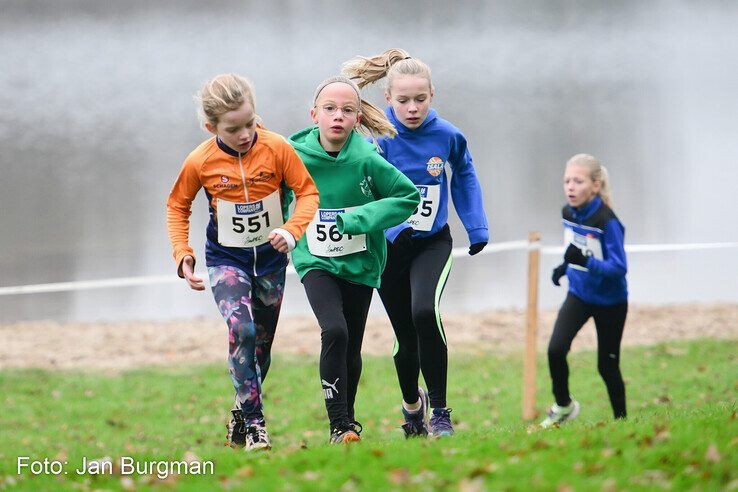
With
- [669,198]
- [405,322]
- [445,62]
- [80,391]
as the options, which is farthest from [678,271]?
[445,62]

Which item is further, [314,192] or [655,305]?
[655,305]

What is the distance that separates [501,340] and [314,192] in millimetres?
7381

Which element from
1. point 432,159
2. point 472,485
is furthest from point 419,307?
point 472,485

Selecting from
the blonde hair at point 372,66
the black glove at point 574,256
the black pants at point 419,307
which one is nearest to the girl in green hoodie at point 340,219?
the black pants at point 419,307

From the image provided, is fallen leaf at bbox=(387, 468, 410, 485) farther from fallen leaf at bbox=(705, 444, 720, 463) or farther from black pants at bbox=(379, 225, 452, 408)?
black pants at bbox=(379, 225, 452, 408)

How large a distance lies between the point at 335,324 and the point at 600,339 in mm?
3069

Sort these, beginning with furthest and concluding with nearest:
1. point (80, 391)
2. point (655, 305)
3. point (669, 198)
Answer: point (669, 198)
point (655, 305)
point (80, 391)

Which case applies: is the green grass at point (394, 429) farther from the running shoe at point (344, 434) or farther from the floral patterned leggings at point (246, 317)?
the floral patterned leggings at point (246, 317)

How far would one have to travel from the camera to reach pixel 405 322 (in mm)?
7121

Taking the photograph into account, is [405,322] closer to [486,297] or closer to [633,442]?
[633,442]

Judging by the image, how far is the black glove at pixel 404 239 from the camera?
688cm

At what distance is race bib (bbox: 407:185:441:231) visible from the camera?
689 centimetres

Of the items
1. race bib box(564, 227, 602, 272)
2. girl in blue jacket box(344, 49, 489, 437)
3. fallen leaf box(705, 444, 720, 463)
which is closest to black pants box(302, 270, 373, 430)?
girl in blue jacket box(344, 49, 489, 437)

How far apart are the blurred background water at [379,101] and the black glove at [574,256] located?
22.8 feet
